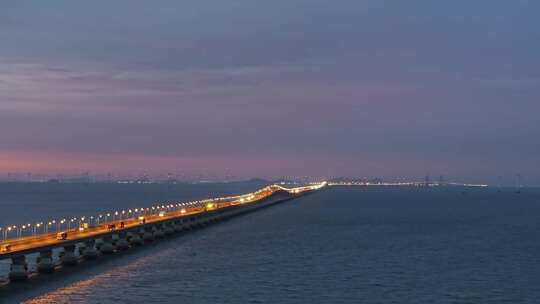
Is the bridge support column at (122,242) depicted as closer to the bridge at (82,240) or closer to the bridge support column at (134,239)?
the bridge at (82,240)

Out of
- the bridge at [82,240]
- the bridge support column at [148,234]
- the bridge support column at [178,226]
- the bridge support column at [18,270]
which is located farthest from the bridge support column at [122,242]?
the bridge support column at [18,270]

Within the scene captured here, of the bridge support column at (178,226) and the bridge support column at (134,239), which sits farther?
the bridge support column at (178,226)

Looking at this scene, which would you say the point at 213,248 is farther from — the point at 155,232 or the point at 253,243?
the point at 155,232

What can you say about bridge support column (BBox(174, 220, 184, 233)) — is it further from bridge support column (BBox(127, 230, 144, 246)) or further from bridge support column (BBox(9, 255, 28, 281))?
bridge support column (BBox(9, 255, 28, 281))

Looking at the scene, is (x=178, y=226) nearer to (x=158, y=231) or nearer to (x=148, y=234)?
(x=158, y=231)

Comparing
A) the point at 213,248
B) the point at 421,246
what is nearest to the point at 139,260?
the point at 213,248

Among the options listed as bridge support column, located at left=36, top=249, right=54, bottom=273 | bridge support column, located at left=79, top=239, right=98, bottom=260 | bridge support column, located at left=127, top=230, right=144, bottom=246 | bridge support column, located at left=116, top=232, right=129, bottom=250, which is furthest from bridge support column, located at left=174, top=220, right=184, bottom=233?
bridge support column, located at left=36, top=249, right=54, bottom=273

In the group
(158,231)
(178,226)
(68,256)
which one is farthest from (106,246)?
(178,226)
